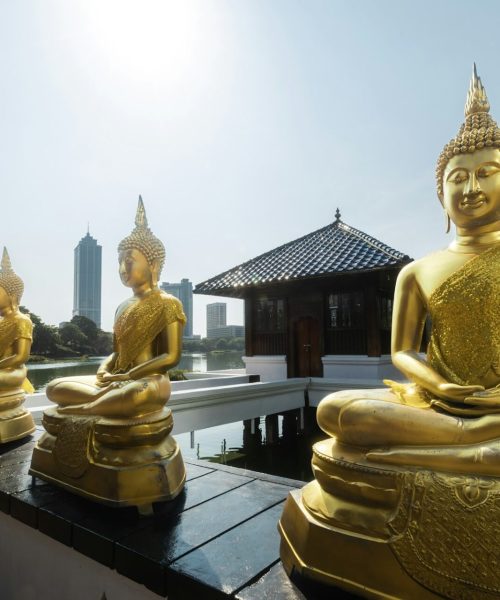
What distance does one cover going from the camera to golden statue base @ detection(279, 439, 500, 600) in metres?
1.31

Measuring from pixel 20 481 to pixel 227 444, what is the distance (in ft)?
18.4

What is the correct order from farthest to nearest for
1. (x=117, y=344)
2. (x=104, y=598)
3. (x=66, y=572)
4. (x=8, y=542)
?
1. (x=117, y=344)
2. (x=8, y=542)
3. (x=66, y=572)
4. (x=104, y=598)

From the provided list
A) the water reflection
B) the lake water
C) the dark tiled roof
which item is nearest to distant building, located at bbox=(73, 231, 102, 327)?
the lake water

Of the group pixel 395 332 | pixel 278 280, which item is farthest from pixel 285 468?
pixel 395 332

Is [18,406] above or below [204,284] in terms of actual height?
below

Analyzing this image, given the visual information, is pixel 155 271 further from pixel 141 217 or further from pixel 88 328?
pixel 88 328

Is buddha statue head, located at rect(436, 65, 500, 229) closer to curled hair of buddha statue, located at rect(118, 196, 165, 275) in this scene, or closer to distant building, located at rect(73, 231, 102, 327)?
curled hair of buddha statue, located at rect(118, 196, 165, 275)

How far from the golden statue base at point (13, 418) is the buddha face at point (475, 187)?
148 inches

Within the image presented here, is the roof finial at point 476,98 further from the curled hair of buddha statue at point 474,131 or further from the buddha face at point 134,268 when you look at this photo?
the buddha face at point 134,268

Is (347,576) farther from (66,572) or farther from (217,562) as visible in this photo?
(66,572)

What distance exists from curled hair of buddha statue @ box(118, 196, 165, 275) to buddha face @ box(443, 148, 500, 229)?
1874mm

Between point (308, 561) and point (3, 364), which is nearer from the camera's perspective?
point (308, 561)

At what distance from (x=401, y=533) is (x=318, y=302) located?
857cm

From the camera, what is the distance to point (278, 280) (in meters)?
9.63
